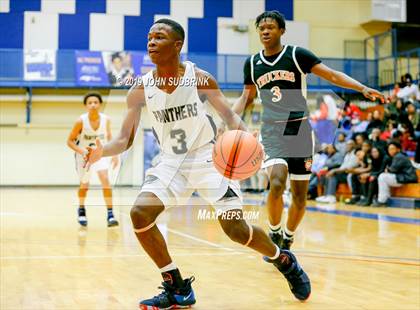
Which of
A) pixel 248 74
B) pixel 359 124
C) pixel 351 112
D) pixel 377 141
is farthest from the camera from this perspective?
pixel 351 112

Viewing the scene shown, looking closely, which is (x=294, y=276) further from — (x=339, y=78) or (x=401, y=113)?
(x=401, y=113)

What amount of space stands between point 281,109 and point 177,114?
1.61 meters

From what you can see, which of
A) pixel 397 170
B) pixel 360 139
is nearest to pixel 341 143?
pixel 360 139

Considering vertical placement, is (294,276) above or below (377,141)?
below

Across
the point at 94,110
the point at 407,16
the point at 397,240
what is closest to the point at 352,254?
the point at 397,240

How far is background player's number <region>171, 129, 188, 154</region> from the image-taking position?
153 inches

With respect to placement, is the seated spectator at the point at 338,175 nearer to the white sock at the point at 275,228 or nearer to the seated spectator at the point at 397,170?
the seated spectator at the point at 397,170

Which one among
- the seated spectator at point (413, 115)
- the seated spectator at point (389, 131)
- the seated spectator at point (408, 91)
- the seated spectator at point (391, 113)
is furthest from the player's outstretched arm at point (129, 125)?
the seated spectator at point (408, 91)

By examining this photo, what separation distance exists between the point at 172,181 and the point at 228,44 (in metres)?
20.4

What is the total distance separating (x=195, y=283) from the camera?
4391 millimetres

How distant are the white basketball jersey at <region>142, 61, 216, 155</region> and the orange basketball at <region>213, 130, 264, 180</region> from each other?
17 cm

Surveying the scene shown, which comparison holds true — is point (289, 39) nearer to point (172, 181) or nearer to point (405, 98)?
point (405, 98)

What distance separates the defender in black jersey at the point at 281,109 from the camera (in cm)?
505

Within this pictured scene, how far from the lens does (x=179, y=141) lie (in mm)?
3881
